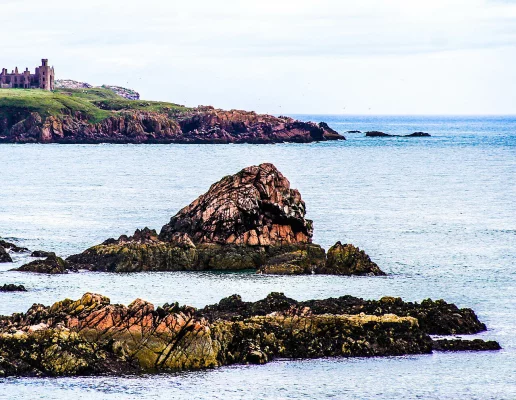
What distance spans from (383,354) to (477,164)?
5772 inches

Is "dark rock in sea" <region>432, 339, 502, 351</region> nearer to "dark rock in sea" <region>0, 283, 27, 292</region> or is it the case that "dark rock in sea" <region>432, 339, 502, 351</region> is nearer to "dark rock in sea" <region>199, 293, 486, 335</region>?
"dark rock in sea" <region>199, 293, 486, 335</region>

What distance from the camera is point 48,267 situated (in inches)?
2429

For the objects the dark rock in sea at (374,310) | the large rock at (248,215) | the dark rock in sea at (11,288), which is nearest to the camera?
the dark rock in sea at (374,310)

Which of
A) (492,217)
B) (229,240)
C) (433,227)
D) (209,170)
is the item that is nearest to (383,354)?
(229,240)

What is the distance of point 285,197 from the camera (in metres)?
68.4

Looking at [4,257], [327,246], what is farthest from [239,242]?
[4,257]

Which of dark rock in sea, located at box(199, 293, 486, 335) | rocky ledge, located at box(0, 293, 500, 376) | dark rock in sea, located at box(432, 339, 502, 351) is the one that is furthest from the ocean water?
dark rock in sea, located at box(199, 293, 486, 335)

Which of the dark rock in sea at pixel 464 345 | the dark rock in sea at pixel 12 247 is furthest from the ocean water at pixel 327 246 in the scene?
the dark rock in sea at pixel 12 247

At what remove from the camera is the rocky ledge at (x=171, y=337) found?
39.8m

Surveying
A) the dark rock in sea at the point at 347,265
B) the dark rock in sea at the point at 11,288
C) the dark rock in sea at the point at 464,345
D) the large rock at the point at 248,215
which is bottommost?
the dark rock in sea at the point at 11,288

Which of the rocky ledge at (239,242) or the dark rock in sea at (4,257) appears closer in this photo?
the rocky ledge at (239,242)

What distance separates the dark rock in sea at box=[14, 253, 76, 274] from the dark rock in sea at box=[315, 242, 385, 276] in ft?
47.4

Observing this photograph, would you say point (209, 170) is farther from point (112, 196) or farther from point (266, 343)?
point (266, 343)

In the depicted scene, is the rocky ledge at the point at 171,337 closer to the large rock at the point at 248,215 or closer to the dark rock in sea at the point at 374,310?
the dark rock in sea at the point at 374,310
